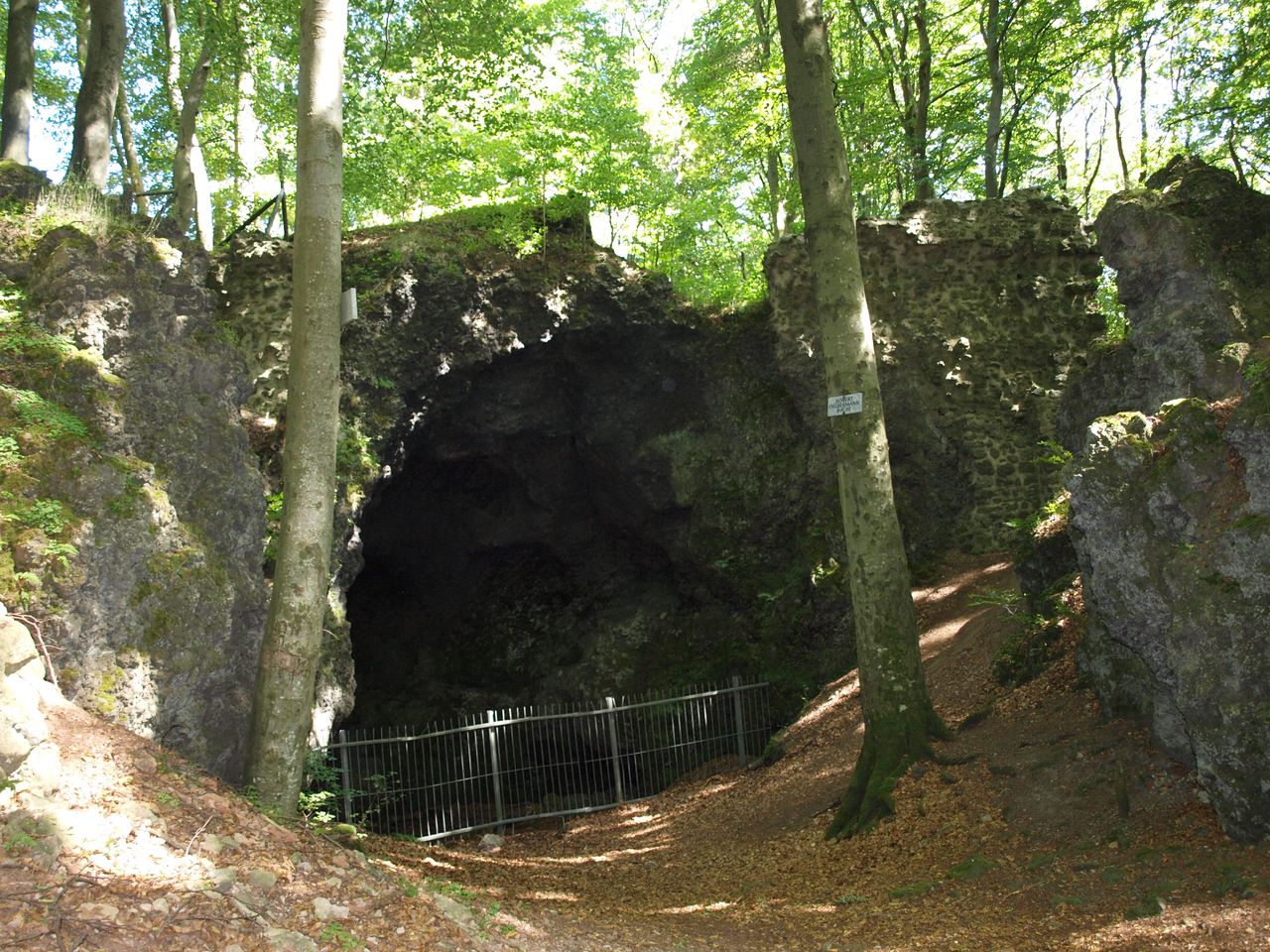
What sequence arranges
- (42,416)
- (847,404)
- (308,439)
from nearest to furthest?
(42,416) → (308,439) → (847,404)

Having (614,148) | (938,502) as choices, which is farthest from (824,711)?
(614,148)

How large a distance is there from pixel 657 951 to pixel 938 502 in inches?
373

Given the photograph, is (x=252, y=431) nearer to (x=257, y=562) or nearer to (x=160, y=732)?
(x=257, y=562)

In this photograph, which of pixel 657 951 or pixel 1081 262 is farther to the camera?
pixel 1081 262

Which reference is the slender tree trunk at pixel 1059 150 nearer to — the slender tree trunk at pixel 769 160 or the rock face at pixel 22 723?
the slender tree trunk at pixel 769 160

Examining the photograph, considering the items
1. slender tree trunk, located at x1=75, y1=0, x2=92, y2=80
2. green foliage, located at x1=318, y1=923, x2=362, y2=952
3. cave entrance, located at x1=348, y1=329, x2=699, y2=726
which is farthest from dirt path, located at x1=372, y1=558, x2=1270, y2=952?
slender tree trunk, located at x1=75, y1=0, x2=92, y2=80

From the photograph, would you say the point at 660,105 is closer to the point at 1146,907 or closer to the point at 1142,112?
the point at 1142,112

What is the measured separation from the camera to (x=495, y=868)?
28.2 feet

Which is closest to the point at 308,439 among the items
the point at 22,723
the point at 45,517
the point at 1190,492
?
the point at 45,517

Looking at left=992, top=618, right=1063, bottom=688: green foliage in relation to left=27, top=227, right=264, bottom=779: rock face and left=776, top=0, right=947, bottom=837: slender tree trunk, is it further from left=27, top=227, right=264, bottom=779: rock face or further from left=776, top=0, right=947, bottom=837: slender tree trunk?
left=27, top=227, right=264, bottom=779: rock face

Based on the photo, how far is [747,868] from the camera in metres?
7.86

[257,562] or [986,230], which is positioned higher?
[986,230]

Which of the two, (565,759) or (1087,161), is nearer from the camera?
(565,759)

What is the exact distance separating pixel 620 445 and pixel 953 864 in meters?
9.43
